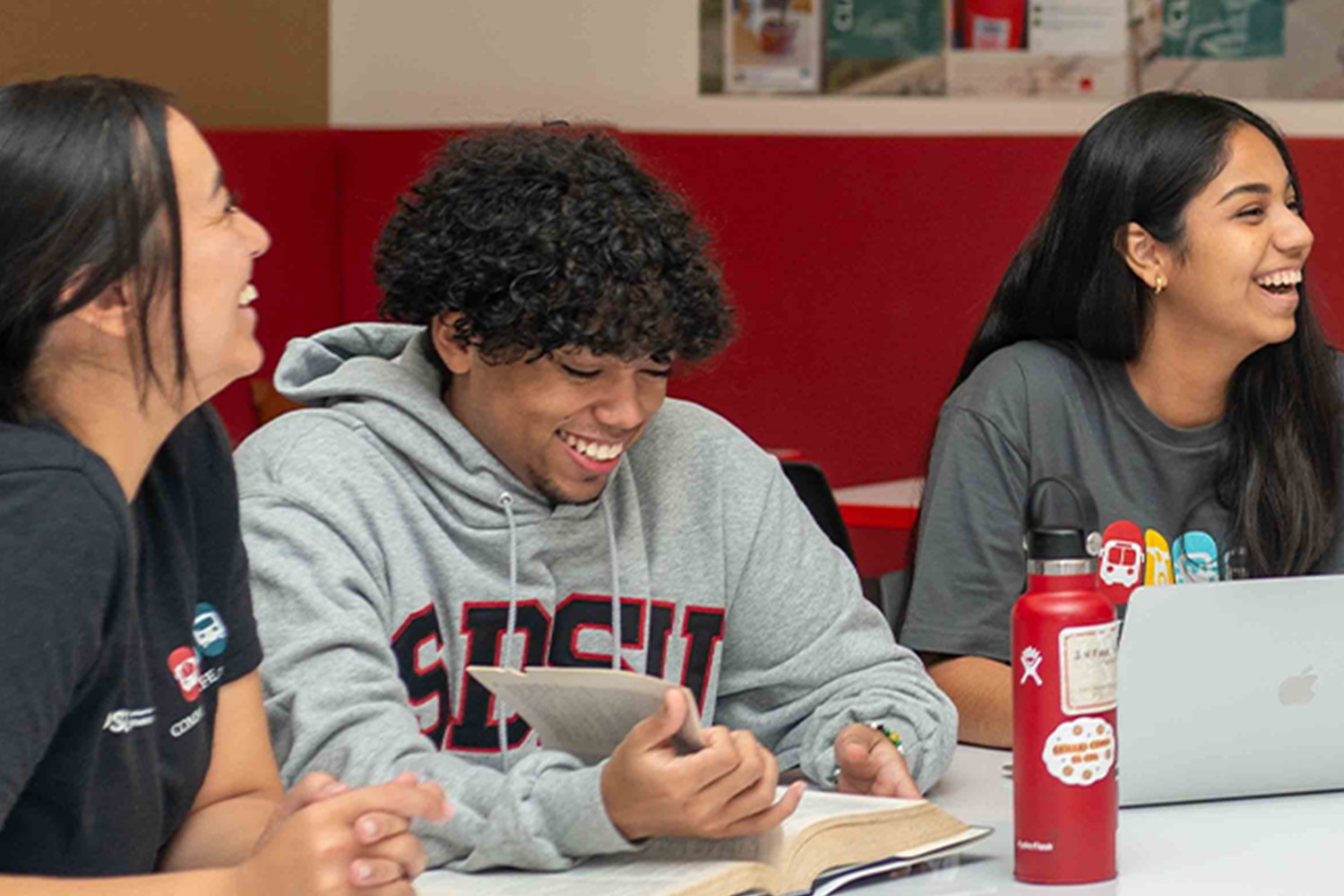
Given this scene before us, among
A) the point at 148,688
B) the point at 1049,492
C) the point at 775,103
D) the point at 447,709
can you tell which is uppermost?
the point at 775,103

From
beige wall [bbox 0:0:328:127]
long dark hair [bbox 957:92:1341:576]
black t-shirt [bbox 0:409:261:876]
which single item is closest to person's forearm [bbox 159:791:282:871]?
black t-shirt [bbox 0:409:261:876]

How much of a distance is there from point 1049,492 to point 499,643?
498mm

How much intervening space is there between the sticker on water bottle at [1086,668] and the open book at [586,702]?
221mm

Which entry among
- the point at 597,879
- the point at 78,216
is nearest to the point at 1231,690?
the point at 597,879

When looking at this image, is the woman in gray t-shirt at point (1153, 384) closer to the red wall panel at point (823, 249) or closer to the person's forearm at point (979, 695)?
the person's forearm at point (979, 695)

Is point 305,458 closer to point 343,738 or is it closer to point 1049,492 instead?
point 343,738

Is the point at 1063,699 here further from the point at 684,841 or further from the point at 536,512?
the point at 536,512

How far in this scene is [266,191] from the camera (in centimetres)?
377

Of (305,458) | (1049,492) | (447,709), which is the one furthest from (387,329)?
(1049,492)

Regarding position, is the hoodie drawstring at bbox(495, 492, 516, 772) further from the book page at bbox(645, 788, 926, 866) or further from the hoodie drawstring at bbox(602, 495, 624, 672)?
the book page at bbox(645, 788, 926, 866)

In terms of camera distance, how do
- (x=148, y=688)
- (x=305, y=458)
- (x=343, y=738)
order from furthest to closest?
1. (x=305, y=458)
2. (x=343, y=738)
3. (x=148, y=688)

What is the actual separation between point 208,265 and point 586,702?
0.34m

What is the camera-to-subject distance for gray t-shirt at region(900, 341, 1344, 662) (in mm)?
1912

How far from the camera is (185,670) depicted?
4.04 feet
